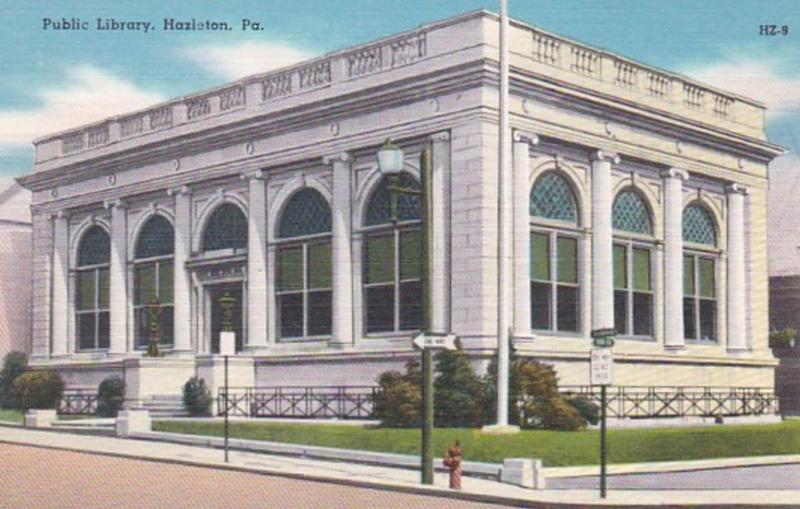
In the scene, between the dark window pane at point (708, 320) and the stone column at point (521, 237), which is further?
the dark window pane at point (708, 320)

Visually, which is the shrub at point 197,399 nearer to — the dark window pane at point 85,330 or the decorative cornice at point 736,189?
the dark window pane at point 85,330

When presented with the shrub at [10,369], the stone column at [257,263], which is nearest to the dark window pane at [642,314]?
the stone column at [257,263]

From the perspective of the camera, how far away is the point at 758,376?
39906 mm

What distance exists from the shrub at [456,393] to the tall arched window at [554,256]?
15.0 ft

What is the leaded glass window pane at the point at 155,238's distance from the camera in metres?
41.1

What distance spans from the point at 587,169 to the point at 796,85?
1656cm

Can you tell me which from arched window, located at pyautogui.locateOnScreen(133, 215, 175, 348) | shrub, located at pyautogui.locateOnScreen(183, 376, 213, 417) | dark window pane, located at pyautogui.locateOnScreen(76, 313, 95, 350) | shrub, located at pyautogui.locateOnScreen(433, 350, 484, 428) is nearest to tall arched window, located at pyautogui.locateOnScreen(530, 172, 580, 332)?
shrub, located at pyautogui.locateOnScreen(433, 350, 484, 428)

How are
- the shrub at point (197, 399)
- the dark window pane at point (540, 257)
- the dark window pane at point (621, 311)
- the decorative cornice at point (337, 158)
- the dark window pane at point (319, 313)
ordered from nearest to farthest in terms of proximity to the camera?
the dark window pane at point (540, 257) → the decorative cornice at point (337, 158) → the shrub at point (197, 399) → the dark window pane at point (319, 313) → the dark window pane at point (621, 311)

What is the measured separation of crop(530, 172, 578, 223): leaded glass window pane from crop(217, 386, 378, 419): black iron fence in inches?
248

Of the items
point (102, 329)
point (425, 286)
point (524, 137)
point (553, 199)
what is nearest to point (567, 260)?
point (553, 199)

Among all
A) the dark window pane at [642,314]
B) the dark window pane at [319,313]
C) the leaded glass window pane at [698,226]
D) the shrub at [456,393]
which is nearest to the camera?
the shrub at [456,393]

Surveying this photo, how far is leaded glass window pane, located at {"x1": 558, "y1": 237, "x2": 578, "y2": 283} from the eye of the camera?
35312mm

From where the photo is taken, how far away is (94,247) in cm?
4238

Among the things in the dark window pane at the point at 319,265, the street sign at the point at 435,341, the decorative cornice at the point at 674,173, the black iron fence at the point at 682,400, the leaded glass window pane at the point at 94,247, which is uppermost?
the decorative cornice at the point at 674,173
